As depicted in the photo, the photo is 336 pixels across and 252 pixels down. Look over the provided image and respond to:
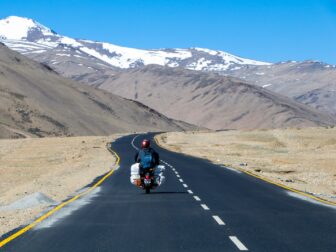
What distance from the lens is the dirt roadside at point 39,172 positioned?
18953 millimetres

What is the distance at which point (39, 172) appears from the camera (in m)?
47.1

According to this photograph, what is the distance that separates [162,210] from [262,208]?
9.36 feet

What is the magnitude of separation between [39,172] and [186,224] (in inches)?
1318

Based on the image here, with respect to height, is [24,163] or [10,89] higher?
[10,89]

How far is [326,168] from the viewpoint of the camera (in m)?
48.8

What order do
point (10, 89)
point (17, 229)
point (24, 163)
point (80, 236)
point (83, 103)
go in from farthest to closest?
point (83, 103) → point (10, 89) → point (24, 163) → point (17, 229) → point (80, 236)

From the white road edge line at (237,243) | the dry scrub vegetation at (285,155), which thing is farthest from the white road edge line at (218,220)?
the dry scrub vegetation at (285,155)

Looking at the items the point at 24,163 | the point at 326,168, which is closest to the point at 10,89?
the point at 24,163

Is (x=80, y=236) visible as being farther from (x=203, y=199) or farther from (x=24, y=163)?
(x=24, y=163)

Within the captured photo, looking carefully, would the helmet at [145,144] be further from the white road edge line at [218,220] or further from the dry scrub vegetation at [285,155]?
the dry scrub vegetation at [285,155]

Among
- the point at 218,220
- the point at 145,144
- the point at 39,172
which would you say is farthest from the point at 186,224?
the point at 39,172

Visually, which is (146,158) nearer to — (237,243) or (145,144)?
(145,144)

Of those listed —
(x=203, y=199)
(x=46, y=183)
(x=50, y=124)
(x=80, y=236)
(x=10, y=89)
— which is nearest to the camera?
(x=80, y=236)

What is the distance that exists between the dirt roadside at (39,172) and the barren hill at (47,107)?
33284 millimetres
